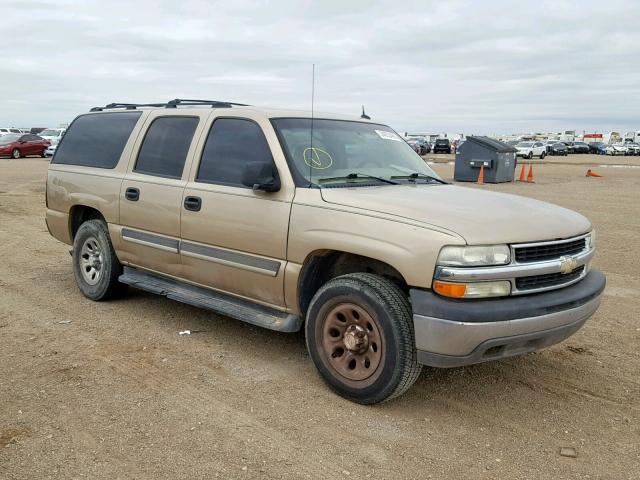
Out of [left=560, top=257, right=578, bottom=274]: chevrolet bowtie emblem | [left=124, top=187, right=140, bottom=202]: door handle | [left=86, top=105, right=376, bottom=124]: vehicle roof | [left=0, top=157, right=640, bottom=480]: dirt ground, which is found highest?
[left=86, top=105, right=376, bottom=124]: vehicle roof

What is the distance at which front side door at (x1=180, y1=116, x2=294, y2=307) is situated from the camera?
4281 millimetres

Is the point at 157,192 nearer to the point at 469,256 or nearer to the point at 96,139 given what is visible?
the point at 96,139

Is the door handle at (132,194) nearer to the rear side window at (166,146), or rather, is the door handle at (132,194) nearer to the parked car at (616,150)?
the rear side window at (166,146)

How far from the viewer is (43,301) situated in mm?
5984

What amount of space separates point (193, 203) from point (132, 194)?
0.85 m

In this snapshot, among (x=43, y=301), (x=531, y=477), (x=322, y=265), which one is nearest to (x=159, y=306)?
(x=43, y=301)

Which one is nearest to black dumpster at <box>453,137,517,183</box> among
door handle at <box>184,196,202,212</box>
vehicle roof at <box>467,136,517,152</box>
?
vehicle roof at <box>467,136,517,152</box>

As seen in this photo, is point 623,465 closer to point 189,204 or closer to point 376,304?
point 376,304

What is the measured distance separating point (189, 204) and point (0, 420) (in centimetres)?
200

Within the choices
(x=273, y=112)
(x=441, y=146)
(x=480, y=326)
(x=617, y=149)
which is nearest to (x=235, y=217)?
(x=273, y=112)

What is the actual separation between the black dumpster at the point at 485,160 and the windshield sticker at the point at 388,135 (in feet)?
54.6

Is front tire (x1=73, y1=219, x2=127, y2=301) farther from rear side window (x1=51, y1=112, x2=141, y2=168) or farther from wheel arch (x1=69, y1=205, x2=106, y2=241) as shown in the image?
rear side window (x1=51, y1=112, x2=141, y2=168)

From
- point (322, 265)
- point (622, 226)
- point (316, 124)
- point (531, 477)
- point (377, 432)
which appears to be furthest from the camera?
point (622, 226)

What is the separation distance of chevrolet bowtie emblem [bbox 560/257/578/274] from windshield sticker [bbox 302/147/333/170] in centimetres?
173
